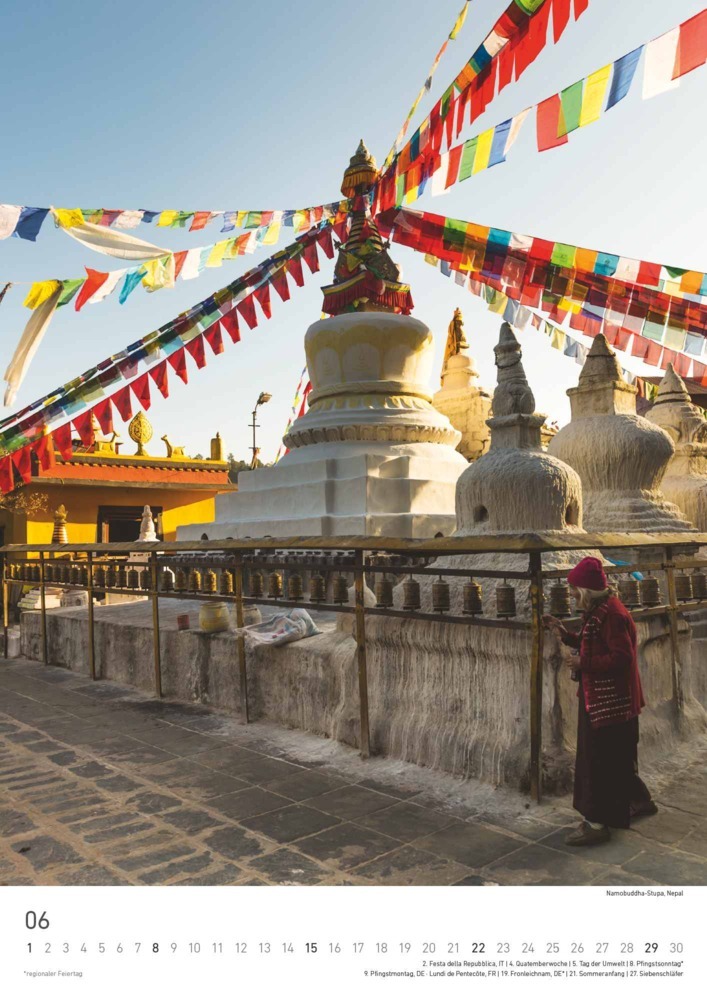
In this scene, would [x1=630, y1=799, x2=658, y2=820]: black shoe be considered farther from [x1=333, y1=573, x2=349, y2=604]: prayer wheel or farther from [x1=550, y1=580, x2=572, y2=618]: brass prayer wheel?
[x1=333, y1=573, x2=349, y2=604]: prayer wheel

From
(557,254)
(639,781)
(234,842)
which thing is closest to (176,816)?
(234,842)

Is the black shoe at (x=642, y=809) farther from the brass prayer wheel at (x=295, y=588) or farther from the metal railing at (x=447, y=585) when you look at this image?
the brass prayer wheel at (x=295, y=588)

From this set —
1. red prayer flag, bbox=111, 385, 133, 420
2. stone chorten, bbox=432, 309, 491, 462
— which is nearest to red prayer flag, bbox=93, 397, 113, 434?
red prayer flag, bbox=111, 385, 133, 420

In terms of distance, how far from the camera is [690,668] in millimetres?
4309

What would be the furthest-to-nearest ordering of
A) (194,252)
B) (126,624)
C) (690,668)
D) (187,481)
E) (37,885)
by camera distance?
(187,481), (194,252), (126,624), (690,668), (37,885)

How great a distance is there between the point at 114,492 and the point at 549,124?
44.4ft

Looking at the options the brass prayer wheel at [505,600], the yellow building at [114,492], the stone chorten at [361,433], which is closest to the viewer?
the brass prayer wheel at [505,600]

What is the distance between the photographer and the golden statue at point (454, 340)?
11109mm

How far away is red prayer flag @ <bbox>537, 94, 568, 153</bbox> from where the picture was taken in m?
5.36

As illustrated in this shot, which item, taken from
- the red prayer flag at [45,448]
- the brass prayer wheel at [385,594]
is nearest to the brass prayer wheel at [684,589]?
the brass prayer wheel at [385,594]

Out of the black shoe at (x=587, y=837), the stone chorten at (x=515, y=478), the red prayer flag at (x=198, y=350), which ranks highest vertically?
the red prayer flag at (x=198, y=350)

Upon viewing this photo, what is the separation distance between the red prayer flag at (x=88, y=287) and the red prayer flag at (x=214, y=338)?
2.00m

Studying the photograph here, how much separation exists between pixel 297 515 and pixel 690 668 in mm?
→ 4513

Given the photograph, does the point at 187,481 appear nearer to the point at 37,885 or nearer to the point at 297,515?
the point at 297,515
